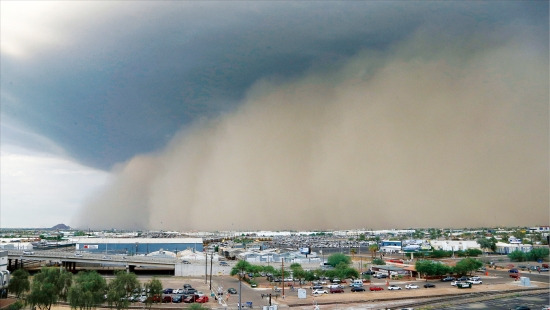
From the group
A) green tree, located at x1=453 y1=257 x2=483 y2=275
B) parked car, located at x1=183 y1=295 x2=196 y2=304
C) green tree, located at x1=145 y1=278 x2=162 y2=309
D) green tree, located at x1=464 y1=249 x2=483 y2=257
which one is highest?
green tree, located at x1=145 y1=278 x2=162 y2=309

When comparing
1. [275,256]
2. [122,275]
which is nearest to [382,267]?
[275,256]

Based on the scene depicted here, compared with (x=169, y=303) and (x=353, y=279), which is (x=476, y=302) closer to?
(x=353, y=279)

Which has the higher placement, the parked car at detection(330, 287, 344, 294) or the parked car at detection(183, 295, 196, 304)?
the parked car at detection(183, 295, 196, 304)

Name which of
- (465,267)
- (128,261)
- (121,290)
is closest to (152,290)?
(121,290)

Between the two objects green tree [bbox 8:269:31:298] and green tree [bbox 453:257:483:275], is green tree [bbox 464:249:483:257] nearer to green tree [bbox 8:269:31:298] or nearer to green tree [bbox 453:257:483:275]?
green tree [bbox 453:257:483:275]

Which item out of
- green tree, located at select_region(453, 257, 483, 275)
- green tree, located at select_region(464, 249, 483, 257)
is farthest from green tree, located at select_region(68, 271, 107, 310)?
green tree, located at select_region(464, 249, 483, 257)

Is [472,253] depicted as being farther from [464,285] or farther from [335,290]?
[335,290]
